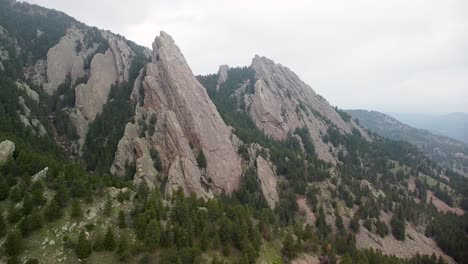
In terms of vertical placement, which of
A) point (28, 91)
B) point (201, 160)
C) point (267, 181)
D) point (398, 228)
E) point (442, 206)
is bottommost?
point (442, 206)

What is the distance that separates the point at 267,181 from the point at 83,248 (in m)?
86.4

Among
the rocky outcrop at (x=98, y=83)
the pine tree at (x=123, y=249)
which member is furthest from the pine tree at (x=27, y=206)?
the rocky outcrop at (x=98, y=83)

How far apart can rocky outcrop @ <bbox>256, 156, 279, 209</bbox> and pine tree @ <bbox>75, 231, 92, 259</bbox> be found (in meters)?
77.5

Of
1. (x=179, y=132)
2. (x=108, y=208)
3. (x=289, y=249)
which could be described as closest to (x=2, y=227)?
(x=108, y=208)

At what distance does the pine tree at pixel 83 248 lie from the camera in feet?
182

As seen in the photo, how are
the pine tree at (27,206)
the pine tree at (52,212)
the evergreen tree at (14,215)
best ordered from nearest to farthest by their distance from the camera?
the evergreen tree at (14,215) → the pine tree at (52,212) → the pine tree at (27,206)

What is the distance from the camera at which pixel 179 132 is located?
12112 cm

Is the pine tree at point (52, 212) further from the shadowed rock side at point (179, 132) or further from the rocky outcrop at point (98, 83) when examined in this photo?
the rocky outcrop at point (98, 83)

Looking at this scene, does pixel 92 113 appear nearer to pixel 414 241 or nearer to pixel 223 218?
pixel 223 218

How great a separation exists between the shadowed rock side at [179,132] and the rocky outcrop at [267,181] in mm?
7811

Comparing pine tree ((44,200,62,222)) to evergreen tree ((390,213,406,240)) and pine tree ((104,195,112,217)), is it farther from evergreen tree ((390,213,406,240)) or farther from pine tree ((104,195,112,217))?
evergreen tree ((390,213,406,240))

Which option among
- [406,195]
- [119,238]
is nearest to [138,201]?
[119,238]

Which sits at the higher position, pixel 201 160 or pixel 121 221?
pixel 201 160

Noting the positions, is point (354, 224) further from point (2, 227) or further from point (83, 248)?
point (2, 227)
